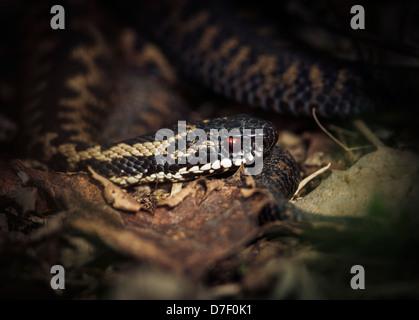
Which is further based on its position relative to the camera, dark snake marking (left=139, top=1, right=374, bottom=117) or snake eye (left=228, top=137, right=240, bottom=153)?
dark snake marking (left=139, top=1, right=374, bottom=117)

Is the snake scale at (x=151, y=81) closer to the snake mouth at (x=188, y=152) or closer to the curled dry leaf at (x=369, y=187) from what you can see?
the snake mouth at (x=188, y=152)

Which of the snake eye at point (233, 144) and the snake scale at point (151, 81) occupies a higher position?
the snake scale at point (151, 81)

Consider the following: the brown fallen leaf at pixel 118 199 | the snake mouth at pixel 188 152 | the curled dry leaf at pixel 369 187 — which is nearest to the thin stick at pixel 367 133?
the curled dry leaf at pixel 369 187

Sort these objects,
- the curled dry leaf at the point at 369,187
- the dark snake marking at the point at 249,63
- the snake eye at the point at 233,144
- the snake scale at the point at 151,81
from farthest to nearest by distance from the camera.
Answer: the dark snake marking at the point at 249,63
the snake scale at the point at 151,81
the snake eye at the point at 233,144
the curled dry leaf at the point at 369,187

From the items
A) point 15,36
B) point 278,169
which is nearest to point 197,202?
point 278,169

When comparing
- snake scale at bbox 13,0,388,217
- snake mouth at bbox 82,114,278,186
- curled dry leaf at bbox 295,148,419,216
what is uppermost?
snake scale at bbox 13,0,388,217

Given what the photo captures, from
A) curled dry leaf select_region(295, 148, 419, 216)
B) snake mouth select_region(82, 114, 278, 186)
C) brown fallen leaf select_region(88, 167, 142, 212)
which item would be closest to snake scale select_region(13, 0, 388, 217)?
snake mouth select_region(82, 114, 278, 186)

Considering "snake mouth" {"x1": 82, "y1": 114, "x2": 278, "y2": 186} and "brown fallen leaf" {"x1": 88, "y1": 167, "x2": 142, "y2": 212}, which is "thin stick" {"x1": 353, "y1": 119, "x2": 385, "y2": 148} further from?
"brown fallen leaf" {"x1": 88, "y1": 167, "x2": 142, "y2": 212}
